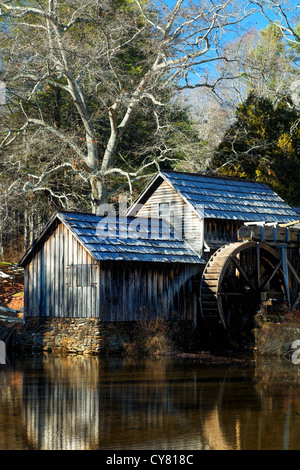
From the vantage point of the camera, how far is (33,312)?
23078 mm

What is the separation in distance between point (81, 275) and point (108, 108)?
11.1 meters

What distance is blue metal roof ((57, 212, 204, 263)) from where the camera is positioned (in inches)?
841

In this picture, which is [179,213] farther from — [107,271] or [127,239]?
[107,271]

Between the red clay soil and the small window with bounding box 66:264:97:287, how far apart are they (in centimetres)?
795

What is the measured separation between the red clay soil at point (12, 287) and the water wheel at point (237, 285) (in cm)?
958

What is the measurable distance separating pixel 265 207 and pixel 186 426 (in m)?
17.1

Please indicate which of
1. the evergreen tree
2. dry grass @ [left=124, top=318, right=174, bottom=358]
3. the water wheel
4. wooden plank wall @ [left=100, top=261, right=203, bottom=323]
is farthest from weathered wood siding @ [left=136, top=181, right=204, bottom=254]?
the evergreen tree

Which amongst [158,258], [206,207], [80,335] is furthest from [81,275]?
[206,207]

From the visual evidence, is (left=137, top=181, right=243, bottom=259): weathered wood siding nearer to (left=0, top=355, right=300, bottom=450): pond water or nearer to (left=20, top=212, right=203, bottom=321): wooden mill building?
(left=20, top=212, right=203, bottom=321): wooden mill building

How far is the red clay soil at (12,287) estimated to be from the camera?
1171 inches

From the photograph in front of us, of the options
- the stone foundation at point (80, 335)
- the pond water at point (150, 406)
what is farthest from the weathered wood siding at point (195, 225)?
the pond water at point (150, 406)

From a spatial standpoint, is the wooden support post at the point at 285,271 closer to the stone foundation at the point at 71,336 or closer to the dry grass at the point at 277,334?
the dry grass at the point at 277,334

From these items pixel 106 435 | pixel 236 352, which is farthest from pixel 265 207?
pixel 106 435

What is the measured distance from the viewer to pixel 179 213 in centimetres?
2508
